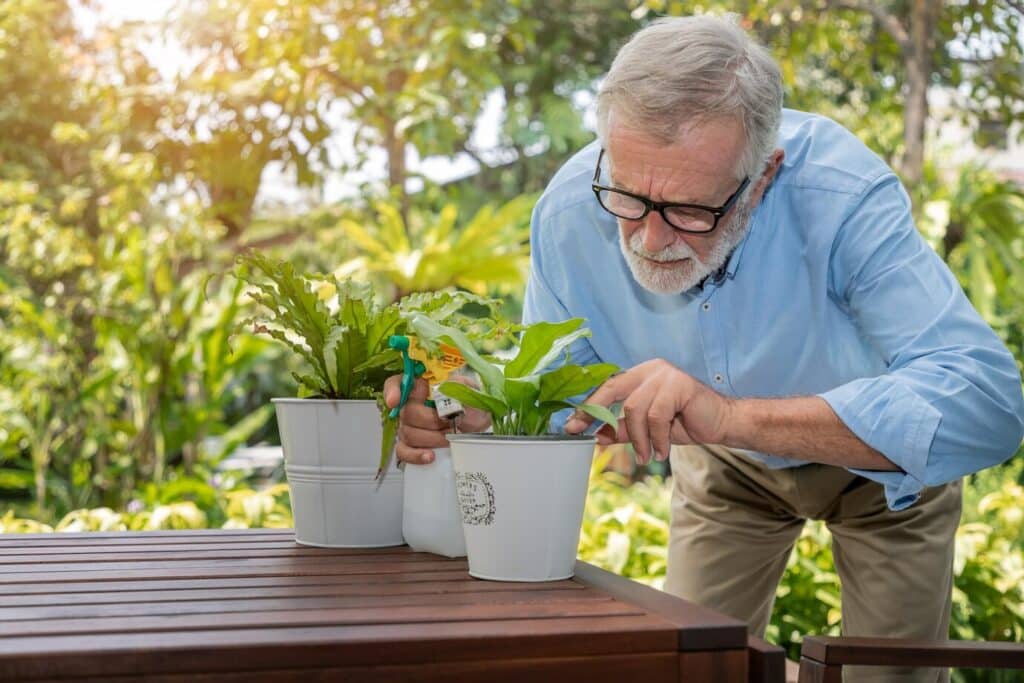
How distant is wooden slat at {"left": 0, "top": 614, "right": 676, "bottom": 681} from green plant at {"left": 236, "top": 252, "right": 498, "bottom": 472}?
0.56 m

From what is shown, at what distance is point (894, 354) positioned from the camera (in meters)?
1.65

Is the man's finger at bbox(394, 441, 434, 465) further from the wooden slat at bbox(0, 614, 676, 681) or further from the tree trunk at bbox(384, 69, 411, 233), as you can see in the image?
the tree trunk at bbox(384, 69, 411, 233)

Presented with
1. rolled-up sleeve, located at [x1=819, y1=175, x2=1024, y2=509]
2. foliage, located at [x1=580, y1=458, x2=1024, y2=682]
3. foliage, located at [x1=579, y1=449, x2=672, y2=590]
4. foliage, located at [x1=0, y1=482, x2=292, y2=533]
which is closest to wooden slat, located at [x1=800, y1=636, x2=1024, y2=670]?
rolled-up sleeve, located at [x1=819, y1=175, x2=1024, y2=509]

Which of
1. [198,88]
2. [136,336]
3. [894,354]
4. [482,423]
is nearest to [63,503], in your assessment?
[136,336]

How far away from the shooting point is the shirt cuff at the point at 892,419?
1.50 metres

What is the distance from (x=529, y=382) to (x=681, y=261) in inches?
18.1

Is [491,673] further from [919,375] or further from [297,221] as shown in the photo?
[297,221]

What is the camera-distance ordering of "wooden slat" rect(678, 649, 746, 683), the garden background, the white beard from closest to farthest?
1. "wooden slat" rect(678, 649, 746, 683)
2. the white beard
3. the garden background

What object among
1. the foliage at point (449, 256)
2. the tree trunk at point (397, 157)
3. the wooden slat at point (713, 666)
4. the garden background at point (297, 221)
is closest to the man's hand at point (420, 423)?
the wooden slat at point (713, 666)

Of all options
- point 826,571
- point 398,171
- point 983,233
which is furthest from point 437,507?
point 398,171

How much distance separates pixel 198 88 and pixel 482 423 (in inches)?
227

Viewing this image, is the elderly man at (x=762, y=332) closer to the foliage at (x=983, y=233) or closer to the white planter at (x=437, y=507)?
the white planter at (x=437, y=507)

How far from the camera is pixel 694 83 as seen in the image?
5.28 ft

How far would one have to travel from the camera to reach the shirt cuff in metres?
1.50
